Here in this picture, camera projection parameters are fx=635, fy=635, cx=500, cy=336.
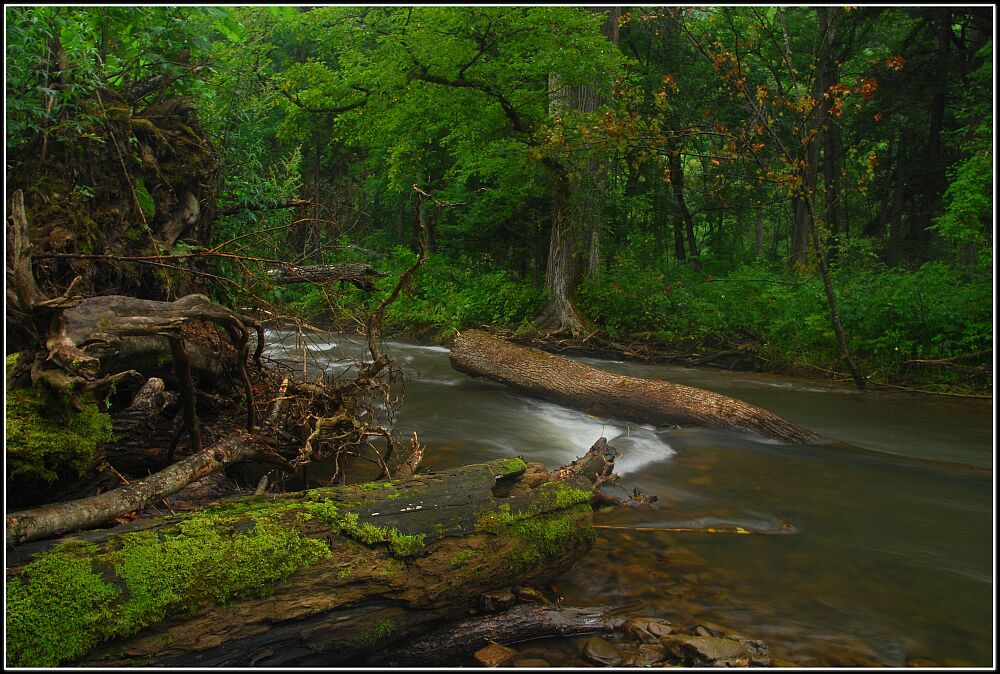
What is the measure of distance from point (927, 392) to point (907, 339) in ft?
4.20

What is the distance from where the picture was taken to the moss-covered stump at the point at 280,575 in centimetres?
262

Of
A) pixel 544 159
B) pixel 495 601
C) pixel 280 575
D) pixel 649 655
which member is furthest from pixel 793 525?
pixel 544 159

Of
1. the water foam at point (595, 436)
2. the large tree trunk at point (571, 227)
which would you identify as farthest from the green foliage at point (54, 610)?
the large tree trunk at point (571, 227)

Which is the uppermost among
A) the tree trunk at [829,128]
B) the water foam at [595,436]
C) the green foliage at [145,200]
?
the tree trunk at [829,128]

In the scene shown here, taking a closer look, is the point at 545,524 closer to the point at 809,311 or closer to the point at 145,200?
the point at 145,200

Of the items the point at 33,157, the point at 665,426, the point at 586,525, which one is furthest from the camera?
the point at 665,426

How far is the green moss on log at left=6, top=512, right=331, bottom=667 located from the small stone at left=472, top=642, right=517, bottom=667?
3.12 feet

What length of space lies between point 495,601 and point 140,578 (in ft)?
5.80

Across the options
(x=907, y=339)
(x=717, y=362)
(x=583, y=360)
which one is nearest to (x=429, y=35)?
(x=583, y=360)

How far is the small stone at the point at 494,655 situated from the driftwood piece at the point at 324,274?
3.43 meters

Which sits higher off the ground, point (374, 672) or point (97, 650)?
point (97, 650)

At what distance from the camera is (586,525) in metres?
4.11

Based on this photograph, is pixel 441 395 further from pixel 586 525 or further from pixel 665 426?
pixel 586 525

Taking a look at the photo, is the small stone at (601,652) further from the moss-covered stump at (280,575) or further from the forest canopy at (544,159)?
the forest canopy at (544,159)
